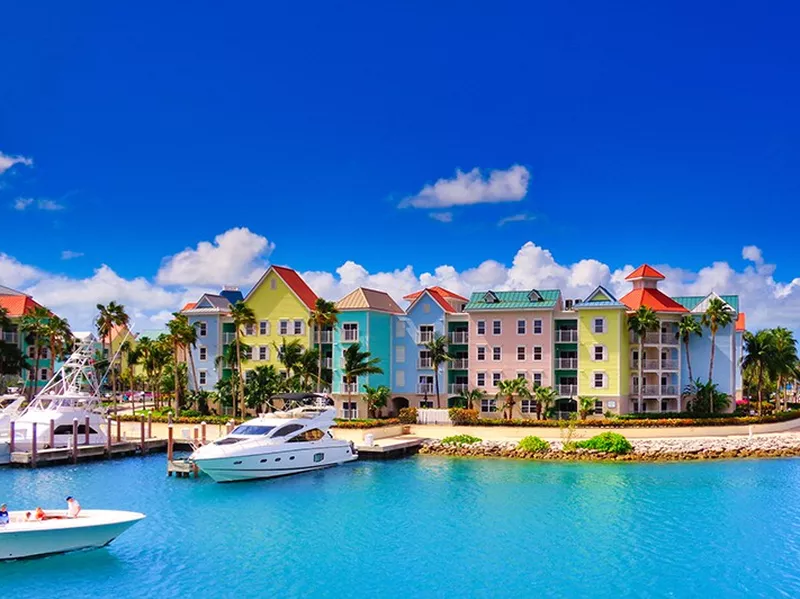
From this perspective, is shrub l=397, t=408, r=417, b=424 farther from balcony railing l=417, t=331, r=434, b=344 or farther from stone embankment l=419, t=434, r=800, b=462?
balcony railing l=417, t=331, r=434, b=344

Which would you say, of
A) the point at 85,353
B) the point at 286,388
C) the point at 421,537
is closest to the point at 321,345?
the point at 286,388

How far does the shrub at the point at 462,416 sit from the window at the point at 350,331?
1149cm

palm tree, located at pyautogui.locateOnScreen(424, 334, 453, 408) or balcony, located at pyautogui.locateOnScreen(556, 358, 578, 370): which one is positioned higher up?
palm tree, located at pyautogui.locateOnScreen(424, 334, 453, 408)

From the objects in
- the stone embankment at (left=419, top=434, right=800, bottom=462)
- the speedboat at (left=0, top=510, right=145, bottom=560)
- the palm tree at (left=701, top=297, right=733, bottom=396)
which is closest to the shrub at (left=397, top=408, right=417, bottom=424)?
the stone embankment at (left=419, top=434, right=800, bottom=462)

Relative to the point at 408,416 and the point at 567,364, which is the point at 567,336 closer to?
the point at 567,364

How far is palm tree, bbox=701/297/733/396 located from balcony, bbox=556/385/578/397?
396 inches

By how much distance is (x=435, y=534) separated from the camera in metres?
31.2

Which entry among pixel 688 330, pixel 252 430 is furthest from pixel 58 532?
pixel 688 330

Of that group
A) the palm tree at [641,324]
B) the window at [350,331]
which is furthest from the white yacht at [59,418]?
the palm tree at [641,324]

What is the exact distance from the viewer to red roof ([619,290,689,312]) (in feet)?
209

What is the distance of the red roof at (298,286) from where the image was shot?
6938 centimetres

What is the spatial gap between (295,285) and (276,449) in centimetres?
2816

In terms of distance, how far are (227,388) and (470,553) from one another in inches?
1635

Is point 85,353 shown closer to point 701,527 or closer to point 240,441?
point 240,441
